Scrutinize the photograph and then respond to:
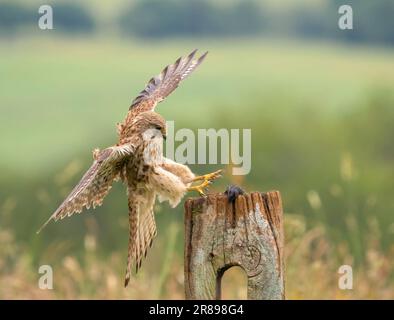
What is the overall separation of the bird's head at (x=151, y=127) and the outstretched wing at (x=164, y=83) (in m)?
0.48

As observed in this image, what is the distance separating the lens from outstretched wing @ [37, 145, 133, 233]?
7332 millimetres

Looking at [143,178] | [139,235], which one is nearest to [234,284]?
[139,235]

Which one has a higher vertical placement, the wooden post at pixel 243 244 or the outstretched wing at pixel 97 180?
the outstretched wing at pixel 97 180

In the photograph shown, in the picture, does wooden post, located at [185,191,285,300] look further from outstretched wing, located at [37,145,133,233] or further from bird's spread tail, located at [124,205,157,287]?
bird's spread tail, located at [124,205,157,287]

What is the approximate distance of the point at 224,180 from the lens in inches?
523

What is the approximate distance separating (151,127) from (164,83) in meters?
1.01

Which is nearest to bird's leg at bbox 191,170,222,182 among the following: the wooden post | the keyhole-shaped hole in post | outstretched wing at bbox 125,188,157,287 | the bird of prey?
the bird of prey

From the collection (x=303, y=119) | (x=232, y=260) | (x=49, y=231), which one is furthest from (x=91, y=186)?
(x=303, y=119)

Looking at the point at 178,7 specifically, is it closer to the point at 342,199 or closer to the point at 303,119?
the point at 303,119

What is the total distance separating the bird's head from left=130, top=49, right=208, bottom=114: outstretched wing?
483mm

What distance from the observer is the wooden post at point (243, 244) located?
6.82 metres

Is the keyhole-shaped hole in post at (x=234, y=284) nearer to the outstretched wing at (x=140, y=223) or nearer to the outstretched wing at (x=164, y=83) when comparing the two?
the outstretched wing at (x=164, y=83)

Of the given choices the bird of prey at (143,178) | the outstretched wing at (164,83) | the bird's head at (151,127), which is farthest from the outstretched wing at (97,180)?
the outstretched wing at (164,83)
